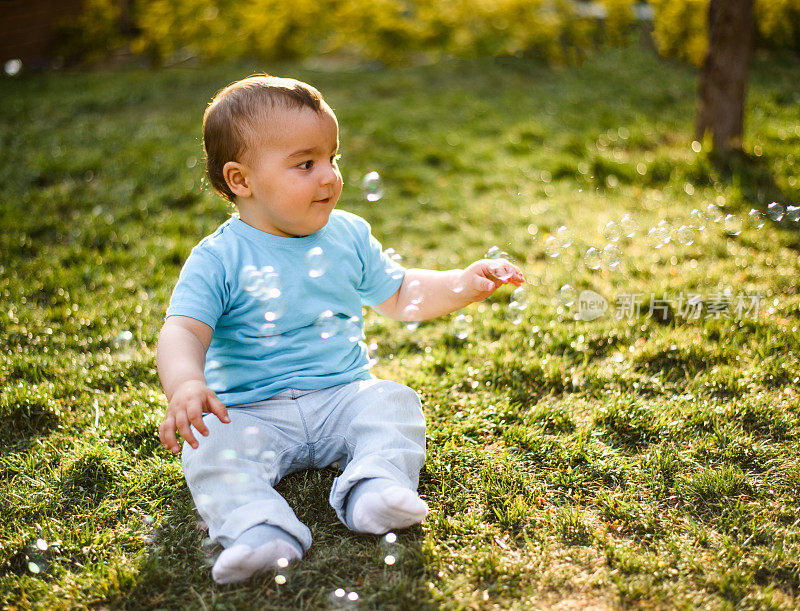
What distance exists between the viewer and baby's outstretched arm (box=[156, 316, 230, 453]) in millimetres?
1699

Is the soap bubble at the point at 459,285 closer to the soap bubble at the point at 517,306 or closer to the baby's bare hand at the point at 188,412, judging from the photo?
the soap bubble at the point at 517,306

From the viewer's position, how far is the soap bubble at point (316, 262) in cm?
216

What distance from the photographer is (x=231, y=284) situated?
2092 millimetres

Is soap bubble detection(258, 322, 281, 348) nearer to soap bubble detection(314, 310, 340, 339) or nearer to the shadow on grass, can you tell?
soap bubble detection(314, 310, 340, 339)

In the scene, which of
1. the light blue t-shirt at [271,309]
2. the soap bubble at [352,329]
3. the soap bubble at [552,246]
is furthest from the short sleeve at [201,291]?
the soap bubble at [552,246]

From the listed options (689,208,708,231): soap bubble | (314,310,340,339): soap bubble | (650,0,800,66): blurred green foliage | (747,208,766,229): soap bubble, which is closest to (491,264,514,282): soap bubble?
(314,310,340,339): soap bubble

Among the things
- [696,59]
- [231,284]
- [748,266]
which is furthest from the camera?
[696,59]

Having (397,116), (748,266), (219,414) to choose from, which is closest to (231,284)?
(219,414)

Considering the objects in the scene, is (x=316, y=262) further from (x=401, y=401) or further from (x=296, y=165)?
(x=401, y=401)

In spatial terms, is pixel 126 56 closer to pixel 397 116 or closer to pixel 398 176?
pixel 397 116

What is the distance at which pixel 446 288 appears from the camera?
7.52 feet

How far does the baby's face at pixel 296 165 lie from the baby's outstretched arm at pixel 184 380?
17.5 inches

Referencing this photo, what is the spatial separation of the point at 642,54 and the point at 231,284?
658 centimetres

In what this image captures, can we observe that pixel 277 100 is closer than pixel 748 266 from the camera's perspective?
Yes
